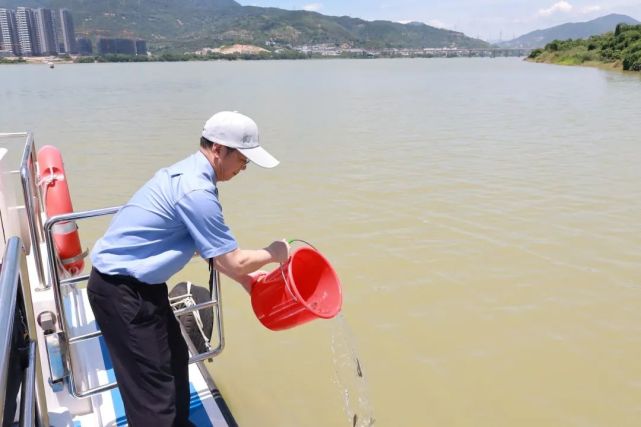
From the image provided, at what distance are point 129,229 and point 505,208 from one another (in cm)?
656

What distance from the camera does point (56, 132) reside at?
15016 millimetres

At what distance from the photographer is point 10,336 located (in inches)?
53.4

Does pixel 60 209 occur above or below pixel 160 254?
below

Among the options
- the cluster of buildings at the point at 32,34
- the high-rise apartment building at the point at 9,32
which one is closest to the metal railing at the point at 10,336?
the cluster of buildings at the point at 32,34

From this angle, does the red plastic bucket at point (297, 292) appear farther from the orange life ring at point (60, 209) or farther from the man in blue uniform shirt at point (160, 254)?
the orange life ring at point (60, 209)

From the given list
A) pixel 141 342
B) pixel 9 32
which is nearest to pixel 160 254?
pixel 141 342

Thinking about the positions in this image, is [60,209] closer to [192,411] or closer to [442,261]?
[192,411]

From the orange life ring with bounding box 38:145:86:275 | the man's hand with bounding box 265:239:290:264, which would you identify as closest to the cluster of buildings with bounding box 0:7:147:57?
the orange life ring with bounding box 38:145:86:275

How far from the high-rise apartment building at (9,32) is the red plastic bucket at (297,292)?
16447 centimetres

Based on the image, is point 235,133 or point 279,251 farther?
point 279,251

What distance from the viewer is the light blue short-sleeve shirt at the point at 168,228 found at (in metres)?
2.07

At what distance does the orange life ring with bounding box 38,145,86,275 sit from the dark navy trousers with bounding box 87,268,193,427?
1.62 m

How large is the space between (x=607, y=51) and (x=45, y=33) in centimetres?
14488

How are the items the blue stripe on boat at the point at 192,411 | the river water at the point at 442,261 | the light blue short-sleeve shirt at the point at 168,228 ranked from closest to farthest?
the light blue short-sleeve shirt at the point at 168,228 → the blue stripe on boat at the point at 192,411 → the river water at the point at 442,261
